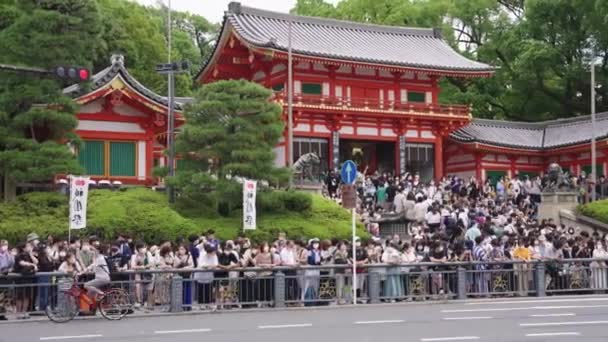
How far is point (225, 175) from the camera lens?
26.8 m

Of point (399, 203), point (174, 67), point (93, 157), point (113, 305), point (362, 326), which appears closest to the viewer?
point (362, 326)

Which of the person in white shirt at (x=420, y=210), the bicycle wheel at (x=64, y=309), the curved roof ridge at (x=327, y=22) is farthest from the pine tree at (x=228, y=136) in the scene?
the curved roof ridge at (x=327, y=22)

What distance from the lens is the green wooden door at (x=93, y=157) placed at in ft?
106

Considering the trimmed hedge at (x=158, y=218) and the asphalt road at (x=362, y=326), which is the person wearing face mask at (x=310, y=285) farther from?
the trimmed hedge at (x=158, y=218)

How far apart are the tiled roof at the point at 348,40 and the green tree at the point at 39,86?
12.2 metres

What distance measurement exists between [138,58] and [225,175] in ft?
79.8

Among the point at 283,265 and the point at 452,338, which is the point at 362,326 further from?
the point at 283,265

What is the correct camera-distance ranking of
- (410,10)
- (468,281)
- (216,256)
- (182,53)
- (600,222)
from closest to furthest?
(216,256) → (468,281) → (600,222) → (410,10) → (182,53)

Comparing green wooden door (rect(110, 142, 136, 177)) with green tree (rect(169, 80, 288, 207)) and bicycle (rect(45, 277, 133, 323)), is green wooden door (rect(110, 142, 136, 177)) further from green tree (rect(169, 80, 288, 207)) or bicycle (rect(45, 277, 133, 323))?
bicycle (rect(45, 277, 133, 323))

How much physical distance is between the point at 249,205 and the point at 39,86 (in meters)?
7.97

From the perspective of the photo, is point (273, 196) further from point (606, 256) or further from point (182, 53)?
point (182, 53)

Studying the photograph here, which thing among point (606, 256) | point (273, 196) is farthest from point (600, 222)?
point (273, 196)

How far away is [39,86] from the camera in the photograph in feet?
86.8

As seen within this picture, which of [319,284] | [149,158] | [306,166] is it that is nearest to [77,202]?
[319,284]
